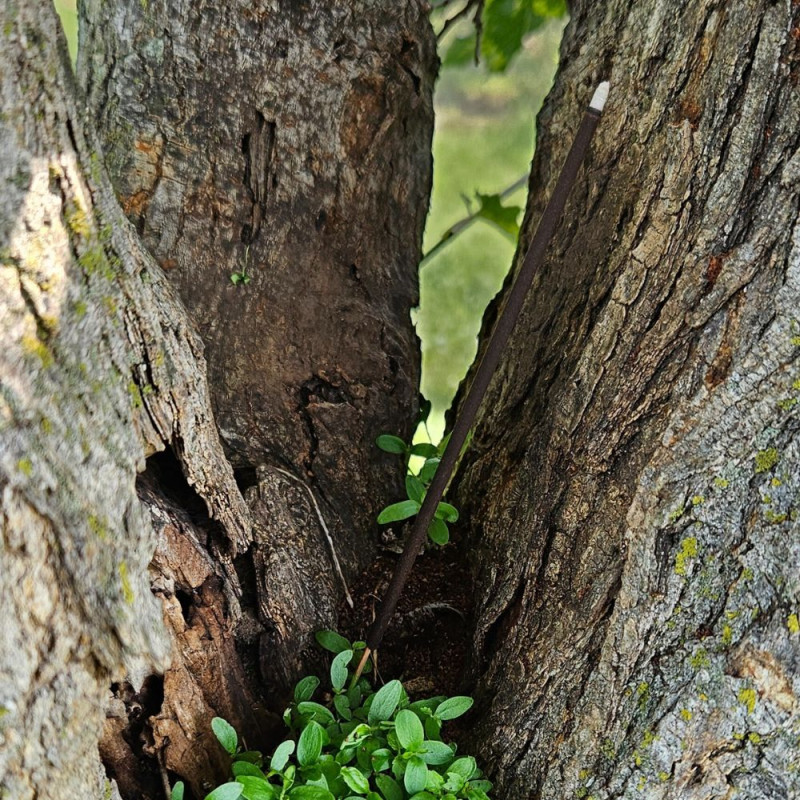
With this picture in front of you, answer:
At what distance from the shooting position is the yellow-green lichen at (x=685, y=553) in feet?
4.14

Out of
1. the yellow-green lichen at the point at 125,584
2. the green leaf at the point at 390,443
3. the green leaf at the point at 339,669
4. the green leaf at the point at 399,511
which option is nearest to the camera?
the yellow-green lichen at the point at 125,584

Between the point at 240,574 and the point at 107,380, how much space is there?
509 mm

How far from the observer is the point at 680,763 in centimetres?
128

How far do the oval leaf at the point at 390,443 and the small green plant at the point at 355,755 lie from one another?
409mm

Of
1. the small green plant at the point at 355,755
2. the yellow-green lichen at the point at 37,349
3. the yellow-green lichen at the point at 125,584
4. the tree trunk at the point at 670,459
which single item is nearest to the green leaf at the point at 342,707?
the small green plant at the point at 355,755

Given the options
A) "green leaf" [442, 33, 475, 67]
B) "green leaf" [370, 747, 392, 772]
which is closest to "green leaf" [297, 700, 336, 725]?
"green leaf" [370, 747, 392, 772]

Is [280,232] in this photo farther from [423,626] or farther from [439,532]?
[423,626]

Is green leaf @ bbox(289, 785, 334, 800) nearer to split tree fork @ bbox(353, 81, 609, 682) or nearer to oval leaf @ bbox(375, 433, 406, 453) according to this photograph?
split tree fork @ bbox(353, 81, 609, 682)

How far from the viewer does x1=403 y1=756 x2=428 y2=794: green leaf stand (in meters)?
1.31

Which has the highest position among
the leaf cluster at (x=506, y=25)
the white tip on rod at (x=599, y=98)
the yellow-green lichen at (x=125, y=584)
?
the leaf cluster at (x=506, y=25)

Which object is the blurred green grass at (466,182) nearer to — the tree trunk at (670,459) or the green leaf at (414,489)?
the green leaf at (414,489)

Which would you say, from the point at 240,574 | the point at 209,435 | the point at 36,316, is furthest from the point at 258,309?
the point at 36,316

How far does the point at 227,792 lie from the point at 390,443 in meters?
0.71

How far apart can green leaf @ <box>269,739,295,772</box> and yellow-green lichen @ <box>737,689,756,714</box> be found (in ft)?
2.20
